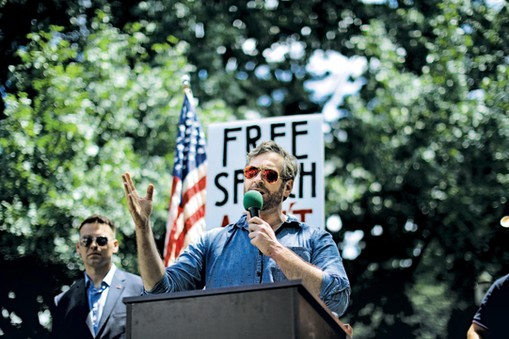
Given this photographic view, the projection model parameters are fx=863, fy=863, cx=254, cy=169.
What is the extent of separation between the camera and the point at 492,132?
476 inches

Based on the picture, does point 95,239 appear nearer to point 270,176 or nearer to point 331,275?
point 270,176

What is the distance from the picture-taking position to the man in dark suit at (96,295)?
5863 mm

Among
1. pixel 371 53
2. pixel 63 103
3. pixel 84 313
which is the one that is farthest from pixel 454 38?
pixel 84 313

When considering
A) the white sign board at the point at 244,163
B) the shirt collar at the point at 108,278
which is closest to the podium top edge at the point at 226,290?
the shirt collar at the point at 108,278

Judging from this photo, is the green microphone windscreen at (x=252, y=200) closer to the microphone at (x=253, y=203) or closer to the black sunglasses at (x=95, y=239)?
the microphone at (x=253, y=203)

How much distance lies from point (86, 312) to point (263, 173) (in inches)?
101

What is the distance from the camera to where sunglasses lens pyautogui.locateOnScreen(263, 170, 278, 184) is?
390 centimetres

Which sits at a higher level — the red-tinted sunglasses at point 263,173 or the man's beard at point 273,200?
the red-tinted sunglasses at point 263,173

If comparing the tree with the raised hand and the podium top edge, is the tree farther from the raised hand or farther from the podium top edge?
the podium top edge

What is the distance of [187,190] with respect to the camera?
8094 mm

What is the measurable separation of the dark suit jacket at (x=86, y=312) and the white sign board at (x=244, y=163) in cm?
126

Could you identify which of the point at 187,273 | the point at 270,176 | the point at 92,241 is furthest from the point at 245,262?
the point at 92,241

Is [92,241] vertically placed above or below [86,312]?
above

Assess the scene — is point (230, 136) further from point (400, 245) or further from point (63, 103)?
point (400, 245)
